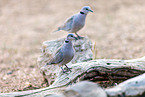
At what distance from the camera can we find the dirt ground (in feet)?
18.9

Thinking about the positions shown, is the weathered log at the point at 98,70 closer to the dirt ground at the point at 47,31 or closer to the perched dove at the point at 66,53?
the perched dove at the point at 66,53

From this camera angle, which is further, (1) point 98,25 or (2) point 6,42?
(1) point 98,25

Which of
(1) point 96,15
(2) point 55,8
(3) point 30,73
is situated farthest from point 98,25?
(3) point 30,73

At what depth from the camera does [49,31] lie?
9.12m

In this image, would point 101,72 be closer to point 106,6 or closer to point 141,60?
point 141,60

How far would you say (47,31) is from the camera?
915 cm

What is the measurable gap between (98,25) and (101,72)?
5.92m

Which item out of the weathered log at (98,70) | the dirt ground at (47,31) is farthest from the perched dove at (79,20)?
the dirt ground at (47,31)

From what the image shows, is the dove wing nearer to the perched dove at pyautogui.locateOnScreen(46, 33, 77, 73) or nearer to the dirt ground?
the perched dove at pyautogui.locateOnScreen(46, 33, 77, 73)

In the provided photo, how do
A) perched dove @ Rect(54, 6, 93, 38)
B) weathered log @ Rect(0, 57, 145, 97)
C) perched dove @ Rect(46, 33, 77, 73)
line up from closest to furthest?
weathered log @ Rect(0, 57, 145, 97), perched dove @ Rect(46, 33, 77, 73), perched dove @ Rect(54, 6, 93, 38)

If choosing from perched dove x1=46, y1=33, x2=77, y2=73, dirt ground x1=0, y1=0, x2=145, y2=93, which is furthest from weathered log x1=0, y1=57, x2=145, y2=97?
dirt ground x1=0, y1=0, x2=145, y2=93

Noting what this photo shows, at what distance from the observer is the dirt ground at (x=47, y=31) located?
5.76 meters

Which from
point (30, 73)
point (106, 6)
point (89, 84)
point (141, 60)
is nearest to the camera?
point (89, 84)

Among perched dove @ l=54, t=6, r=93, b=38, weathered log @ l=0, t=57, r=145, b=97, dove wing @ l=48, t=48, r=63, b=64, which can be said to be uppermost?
perched dove @ l=54, t=6, r=93, b=38
